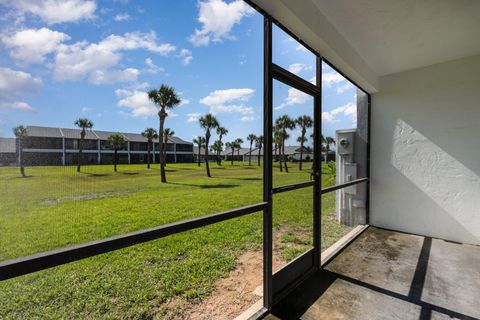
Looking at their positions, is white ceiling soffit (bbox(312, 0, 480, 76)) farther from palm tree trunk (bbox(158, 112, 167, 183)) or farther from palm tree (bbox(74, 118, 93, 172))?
palm tree (bbox(74, 118, 93, 172))

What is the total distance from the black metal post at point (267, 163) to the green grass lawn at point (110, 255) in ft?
0.58

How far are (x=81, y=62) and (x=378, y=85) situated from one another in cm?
396

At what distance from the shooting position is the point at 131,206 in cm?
557

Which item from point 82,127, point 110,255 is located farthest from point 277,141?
point 110,255

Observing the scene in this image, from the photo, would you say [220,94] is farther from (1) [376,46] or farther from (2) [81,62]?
(1) [376,46]

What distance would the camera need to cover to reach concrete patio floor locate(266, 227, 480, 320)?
69.6 inches

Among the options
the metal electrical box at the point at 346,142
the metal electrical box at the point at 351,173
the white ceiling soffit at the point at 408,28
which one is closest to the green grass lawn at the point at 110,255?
the metal electrical box at the point at 351,173

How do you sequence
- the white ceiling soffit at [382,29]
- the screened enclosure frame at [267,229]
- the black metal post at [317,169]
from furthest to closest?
the black metal post at [317,169] → the white ceiling soffit at [382,29] → the screened enclosure frame at [267,229]

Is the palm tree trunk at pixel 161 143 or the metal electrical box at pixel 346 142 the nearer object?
the palm tree trunk at pixel 161 143

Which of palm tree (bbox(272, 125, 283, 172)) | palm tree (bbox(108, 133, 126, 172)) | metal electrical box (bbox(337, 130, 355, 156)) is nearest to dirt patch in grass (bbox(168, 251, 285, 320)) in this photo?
palm tree (bbox(272, 125, 283, 172))

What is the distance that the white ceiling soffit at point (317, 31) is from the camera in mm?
1652

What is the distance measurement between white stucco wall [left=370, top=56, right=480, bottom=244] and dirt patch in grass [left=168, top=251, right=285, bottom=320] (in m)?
2.38

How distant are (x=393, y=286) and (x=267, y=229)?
1395 millimetres

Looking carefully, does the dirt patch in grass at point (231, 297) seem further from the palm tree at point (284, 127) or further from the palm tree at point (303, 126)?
the palm tree at point (303, 126)
